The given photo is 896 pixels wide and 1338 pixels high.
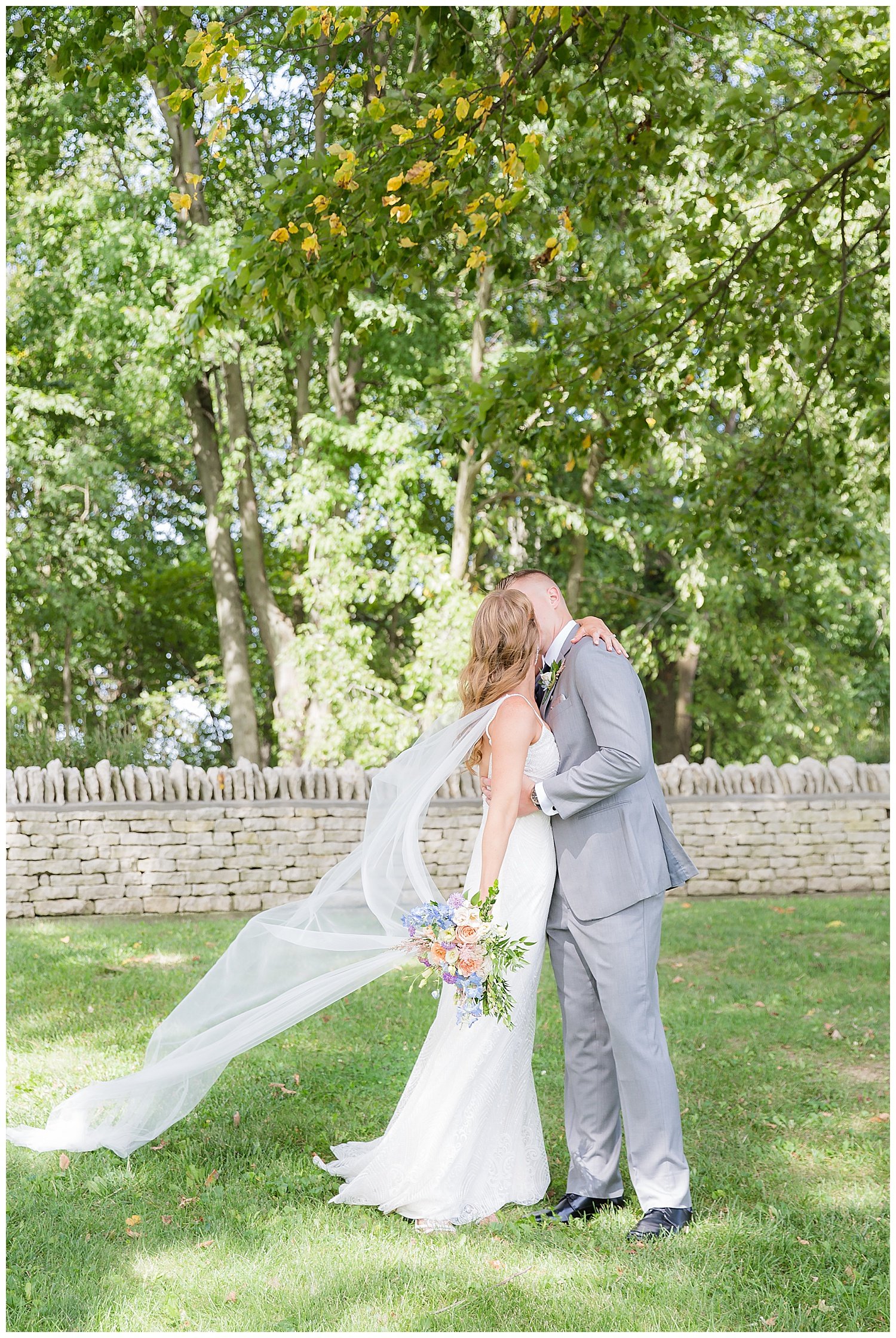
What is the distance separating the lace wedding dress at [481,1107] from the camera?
148 inches

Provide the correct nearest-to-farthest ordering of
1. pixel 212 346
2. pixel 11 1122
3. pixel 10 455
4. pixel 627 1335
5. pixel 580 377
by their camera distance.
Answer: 1. pixel 627 1335
2. pixel 11 1122
3. pixel 580 377
4. pixel 212 346
5. pixel 10 455

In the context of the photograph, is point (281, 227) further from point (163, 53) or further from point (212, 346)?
point (212, 346)

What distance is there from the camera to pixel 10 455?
1480 centimetres

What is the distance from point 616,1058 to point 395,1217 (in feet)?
3.10

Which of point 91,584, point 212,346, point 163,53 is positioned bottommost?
point 91,584

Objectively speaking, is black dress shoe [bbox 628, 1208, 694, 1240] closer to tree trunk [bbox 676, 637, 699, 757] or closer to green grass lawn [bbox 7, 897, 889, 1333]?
green grass lawn [bbox 7, 897, 889, 1333]

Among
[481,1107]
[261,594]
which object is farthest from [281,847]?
[261,594]

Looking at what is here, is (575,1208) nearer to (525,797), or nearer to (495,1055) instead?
(495,1055)

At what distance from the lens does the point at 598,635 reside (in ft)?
12.9

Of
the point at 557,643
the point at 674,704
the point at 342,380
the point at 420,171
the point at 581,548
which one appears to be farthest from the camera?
the point at 674,704

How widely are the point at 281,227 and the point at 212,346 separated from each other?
8.86 metres

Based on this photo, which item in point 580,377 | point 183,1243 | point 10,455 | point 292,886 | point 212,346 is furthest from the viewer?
point 10,455

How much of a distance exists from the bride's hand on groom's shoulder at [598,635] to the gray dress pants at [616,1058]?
90 cm

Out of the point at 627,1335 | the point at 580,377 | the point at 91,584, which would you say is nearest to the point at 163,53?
the point at 580,377
